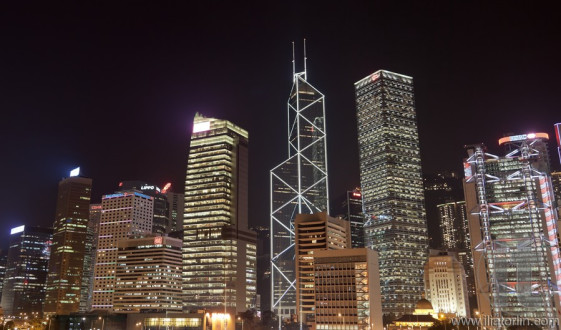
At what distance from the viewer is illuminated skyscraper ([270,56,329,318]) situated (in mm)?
166000

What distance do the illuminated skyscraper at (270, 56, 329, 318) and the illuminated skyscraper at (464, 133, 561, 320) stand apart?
4799 centimetres

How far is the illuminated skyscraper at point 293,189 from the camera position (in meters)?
166

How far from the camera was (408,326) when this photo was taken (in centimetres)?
13312

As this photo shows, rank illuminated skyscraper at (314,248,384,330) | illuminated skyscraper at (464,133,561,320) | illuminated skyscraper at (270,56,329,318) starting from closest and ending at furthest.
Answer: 1. illuminated skyscraper at (464,133,561,320)
2. illuminated skyscraper at (314,248,384,330)
3. illuminated skyscraper at (270,56,329,318)

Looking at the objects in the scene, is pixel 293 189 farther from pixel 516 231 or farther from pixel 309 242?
pixel 516 231

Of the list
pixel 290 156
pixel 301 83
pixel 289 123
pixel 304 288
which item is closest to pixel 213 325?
pixel 304 288

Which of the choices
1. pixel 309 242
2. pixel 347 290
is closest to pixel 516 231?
pixel 347 290

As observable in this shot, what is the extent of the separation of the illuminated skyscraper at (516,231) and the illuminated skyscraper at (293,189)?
47995 millimetres

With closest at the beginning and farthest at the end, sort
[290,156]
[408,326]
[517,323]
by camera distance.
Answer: [517,323]
[408,326]
[290,156]

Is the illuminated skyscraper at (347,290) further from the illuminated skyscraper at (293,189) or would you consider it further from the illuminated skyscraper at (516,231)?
the illuminated skyscraper at (516,231)

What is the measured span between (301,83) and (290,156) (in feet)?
89.2

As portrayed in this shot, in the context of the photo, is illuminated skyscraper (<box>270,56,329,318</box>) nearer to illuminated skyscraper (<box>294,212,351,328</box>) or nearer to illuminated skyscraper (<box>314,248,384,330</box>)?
illuminated skyscraper (<box>294,212,351,328</box>)

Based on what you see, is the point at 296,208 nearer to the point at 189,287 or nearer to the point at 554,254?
the point at 189,287

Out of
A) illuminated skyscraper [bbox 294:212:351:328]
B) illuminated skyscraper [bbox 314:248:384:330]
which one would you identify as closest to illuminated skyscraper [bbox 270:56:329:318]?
illuminated skyscraper [bbox 294:212:351:328]
